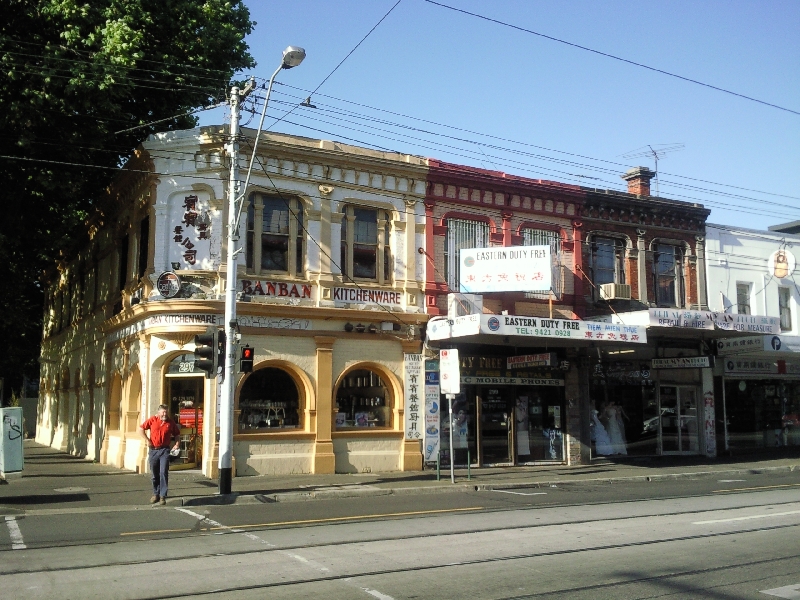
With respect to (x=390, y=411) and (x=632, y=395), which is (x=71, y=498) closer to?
(x=390, y=411)

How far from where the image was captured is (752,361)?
28.7 m

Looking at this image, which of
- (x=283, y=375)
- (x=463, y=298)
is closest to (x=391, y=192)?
(x=463, y=298)

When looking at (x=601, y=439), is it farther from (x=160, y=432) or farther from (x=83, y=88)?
(x=83, y=88)

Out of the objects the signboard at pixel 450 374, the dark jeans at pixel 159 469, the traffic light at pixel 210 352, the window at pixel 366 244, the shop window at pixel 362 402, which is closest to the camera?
the dark jeans at pixel 159 469

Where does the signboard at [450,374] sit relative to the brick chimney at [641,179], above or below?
below

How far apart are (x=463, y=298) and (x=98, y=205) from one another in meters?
12.1

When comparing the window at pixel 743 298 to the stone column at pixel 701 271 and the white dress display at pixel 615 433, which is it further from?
the white dress display at pixel 615 433

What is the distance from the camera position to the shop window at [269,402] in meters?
20.5

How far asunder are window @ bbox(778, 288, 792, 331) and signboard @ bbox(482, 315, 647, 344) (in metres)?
10.4

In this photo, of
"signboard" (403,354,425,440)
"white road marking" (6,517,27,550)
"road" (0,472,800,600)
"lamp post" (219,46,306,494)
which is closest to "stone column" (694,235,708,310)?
"signboard" (403,354,425,440)

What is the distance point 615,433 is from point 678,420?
8.73 ft

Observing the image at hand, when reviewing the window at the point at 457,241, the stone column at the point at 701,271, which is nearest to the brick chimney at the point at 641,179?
the stone column at the point at 701,271

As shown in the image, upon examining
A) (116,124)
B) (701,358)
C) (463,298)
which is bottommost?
(701,358)

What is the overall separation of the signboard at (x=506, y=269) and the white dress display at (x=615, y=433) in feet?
18.2
